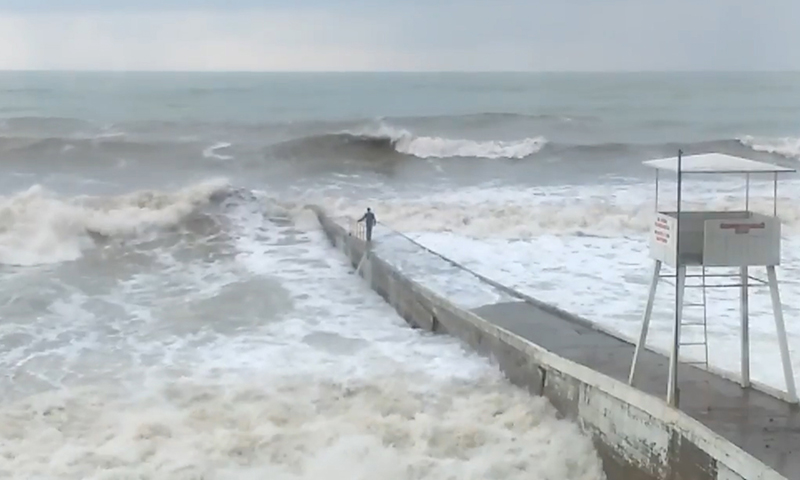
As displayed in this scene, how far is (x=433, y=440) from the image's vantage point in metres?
8.47

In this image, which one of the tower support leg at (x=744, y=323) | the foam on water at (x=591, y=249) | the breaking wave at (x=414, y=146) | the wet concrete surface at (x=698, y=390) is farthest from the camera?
the breaking wave at (x=414, y=146)

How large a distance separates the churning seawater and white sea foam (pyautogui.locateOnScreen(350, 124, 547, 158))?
0.18 m

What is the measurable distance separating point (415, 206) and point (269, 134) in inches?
786

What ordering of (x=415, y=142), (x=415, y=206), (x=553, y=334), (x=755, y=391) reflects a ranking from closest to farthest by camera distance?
(x=755, y=391) < (x=553, y=334) < (x=415, y=206) < (x=415, y=142)

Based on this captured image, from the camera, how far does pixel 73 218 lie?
70.0 ft

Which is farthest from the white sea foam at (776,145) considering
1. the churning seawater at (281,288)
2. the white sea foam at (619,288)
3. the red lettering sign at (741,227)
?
the red lettering sign at (741,227)

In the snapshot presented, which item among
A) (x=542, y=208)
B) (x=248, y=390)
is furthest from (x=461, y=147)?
(x=248, y=390)

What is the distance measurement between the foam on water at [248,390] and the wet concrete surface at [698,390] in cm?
71

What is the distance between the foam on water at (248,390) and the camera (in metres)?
8.09

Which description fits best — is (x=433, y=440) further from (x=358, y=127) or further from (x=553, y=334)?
(x=358, y=127)

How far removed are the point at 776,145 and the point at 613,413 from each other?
123 feet

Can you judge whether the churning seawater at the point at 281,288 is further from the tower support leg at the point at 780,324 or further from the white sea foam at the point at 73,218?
the tower support leg at the point at 780,324

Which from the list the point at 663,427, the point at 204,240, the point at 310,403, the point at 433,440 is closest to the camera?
the point at 663,427

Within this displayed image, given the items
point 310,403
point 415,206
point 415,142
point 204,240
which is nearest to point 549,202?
point 415,206
